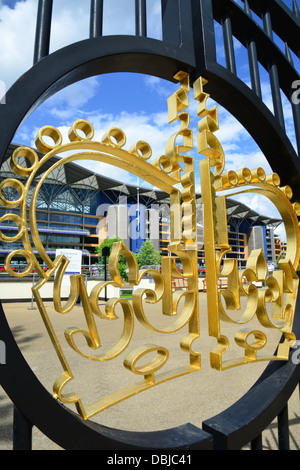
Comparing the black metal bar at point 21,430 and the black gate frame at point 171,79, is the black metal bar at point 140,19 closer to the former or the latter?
the black gate frame at point 171,79

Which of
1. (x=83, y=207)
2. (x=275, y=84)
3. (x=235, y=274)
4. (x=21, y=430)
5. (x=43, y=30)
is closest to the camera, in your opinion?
(x=21, y=430)

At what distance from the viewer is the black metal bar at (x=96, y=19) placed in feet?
3.55

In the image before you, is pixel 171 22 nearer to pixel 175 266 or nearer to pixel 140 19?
pixel 140 19

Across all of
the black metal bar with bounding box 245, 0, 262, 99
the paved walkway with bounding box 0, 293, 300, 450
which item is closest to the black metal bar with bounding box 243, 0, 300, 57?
the black metal bar with bounding box 245, 0, 262, 99

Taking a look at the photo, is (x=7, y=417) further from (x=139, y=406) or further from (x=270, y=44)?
(x=270, y=44)

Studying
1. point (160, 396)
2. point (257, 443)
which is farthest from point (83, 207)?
point (257, 443)

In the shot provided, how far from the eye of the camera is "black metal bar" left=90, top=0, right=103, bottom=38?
108 cm

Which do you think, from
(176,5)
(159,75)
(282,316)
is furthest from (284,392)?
(176,5)

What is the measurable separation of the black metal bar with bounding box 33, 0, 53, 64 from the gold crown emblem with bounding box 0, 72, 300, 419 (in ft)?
0.83

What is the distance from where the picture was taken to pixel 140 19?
124 cm

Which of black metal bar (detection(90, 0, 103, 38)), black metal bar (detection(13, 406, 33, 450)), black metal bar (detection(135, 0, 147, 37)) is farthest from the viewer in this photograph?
black metal bar (detection(135, 0, 147, 37))

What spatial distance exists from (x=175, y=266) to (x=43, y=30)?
1.00m

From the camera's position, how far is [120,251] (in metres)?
1.04

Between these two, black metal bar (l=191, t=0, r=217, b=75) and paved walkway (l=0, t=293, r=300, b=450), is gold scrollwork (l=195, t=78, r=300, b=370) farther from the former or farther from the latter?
paved walkway (l=0, t=293, r=300, b=450)
